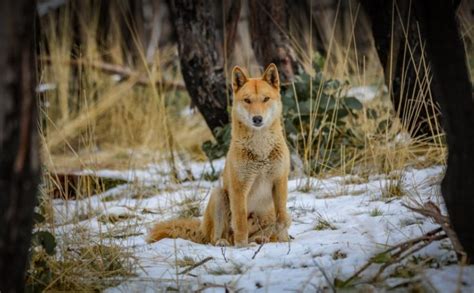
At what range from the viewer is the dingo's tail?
14.3 ft

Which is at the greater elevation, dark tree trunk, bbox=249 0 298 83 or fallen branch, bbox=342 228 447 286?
dark tree trunk, bbox=249 0 298 83

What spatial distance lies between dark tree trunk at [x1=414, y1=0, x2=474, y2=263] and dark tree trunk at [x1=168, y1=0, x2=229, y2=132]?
3.69m

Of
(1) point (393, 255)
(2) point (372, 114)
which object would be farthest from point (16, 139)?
(2) point (372, 114)

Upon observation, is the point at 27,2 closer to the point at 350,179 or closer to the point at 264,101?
the point at 264,101

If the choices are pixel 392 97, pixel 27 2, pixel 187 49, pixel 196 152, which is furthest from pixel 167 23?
pixel 27 2

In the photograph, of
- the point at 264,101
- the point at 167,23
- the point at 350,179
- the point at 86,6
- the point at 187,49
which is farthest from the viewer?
the point at 167,23

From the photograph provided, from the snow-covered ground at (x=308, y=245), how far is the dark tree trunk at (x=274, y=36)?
1.52 m

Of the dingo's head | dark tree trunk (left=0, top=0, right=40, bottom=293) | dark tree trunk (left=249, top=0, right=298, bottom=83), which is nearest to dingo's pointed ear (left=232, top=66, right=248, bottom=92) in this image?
the dingo's head

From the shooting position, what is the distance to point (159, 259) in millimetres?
3713

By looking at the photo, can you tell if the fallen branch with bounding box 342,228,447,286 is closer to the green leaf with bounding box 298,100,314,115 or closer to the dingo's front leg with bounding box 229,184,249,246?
the dingo's front leg with bounding box 229,184,249,246

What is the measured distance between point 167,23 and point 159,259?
8.76 m

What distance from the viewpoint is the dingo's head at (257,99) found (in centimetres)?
443

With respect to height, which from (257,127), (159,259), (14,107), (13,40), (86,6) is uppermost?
(86,6)

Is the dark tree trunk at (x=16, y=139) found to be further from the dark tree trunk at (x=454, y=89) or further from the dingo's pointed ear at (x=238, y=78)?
the dingo's pointed ear at (x=238, y=78)
